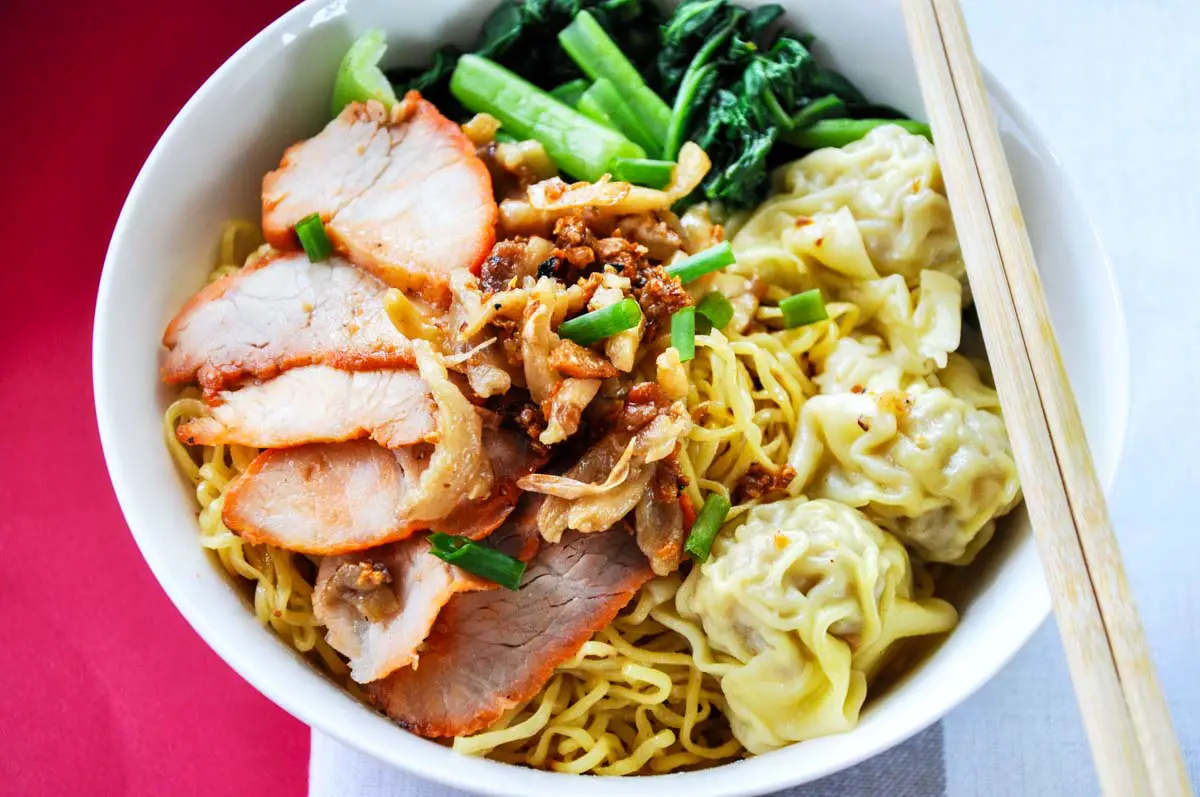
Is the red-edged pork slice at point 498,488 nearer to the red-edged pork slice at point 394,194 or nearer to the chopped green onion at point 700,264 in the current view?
the red-edged pork slice at point 394,194

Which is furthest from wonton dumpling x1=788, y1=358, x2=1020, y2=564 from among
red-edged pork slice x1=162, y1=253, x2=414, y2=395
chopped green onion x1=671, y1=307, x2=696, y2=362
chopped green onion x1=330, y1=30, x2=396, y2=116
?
chopped green onion x1=330, y1=30, x2=396, y2=116

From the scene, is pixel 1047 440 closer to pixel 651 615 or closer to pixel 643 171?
pixel 651 615

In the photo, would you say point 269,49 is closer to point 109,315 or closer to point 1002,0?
point 109,315

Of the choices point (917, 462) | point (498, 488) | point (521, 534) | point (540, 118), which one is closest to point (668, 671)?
point (521, 534)

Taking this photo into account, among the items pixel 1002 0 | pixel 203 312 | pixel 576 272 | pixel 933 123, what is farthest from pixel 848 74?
pixel 203 312

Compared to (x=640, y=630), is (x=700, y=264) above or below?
above

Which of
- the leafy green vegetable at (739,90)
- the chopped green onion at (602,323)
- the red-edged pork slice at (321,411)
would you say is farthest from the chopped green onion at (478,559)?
the leafy green vegetable at (739,90)

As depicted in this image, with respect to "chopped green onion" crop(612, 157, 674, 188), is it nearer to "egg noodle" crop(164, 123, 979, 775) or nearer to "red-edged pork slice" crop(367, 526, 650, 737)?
"egg noodle" crop(164, 123, 979, 775)
